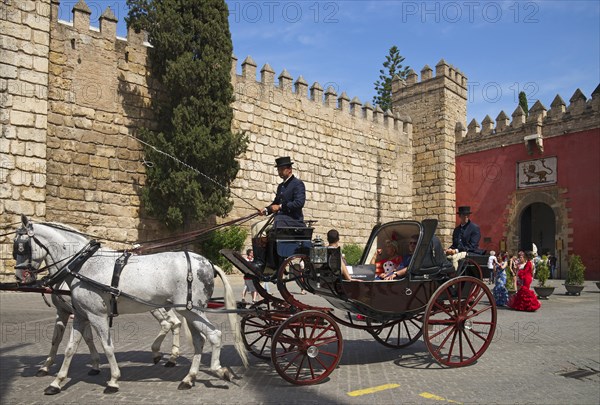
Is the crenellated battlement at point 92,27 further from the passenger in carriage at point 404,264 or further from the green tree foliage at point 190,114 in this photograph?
the passenger in carriage at point 404,264

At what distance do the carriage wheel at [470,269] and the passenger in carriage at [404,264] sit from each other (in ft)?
2.22

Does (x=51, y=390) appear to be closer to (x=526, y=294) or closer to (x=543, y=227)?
(x=526, y=294)

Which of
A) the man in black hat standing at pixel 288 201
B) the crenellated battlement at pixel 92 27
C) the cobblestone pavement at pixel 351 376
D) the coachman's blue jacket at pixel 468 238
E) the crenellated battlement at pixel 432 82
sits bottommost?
the cobblestone pavement at pixel 351 376

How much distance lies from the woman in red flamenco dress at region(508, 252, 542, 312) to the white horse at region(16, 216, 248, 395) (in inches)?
326

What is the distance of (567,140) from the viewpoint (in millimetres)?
20625

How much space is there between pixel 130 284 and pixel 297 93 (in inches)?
609

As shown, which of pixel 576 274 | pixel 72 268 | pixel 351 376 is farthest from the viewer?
pixel 576 274

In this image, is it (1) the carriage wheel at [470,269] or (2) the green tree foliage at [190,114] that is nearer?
(1) the carriage wheel at [470,269]

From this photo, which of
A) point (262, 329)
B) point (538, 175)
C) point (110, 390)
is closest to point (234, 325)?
point (262, 329)

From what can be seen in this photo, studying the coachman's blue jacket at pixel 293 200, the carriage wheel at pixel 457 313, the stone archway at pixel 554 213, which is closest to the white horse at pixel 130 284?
the coachman's blue jacket at pixel 293 200

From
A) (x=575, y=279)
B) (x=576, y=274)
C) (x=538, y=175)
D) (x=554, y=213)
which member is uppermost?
(x=538, y=175)

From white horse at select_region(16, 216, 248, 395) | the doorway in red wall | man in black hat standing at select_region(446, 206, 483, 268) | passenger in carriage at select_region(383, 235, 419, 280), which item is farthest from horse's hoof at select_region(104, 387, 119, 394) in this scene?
the doorway in red wall

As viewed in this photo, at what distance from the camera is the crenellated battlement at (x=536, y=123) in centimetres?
2017

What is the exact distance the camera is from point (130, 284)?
493 cm
